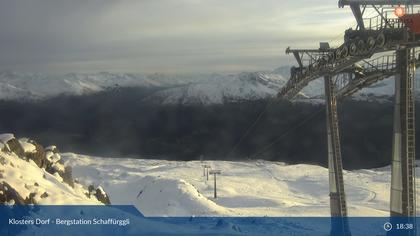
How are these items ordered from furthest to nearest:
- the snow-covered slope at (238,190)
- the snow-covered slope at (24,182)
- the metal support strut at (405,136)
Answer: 1. the snow-covered slope at (238,190)
2. the snow-covered slope at (24,182)
3. the metal support strut at (405,136)

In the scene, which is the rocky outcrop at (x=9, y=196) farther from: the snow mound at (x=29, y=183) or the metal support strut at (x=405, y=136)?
the metal support strut at (x=405, y=136)

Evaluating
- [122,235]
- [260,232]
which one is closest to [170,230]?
[122,235]

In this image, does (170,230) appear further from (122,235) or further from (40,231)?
(40,231)

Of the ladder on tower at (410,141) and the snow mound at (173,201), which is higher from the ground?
the ladder on tower at (410,141)

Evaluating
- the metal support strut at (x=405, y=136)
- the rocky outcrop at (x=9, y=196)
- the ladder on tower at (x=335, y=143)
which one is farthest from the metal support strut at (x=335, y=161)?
the rocky outcrop at (x=9, y=196)

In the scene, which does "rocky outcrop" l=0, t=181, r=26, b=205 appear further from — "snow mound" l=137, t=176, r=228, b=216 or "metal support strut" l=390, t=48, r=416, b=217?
"snow mound" l=137, t=176, r=228, b=216

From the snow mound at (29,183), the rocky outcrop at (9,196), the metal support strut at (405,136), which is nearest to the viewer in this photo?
the metal support strut at (405,136)

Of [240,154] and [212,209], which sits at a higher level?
[212,209]
